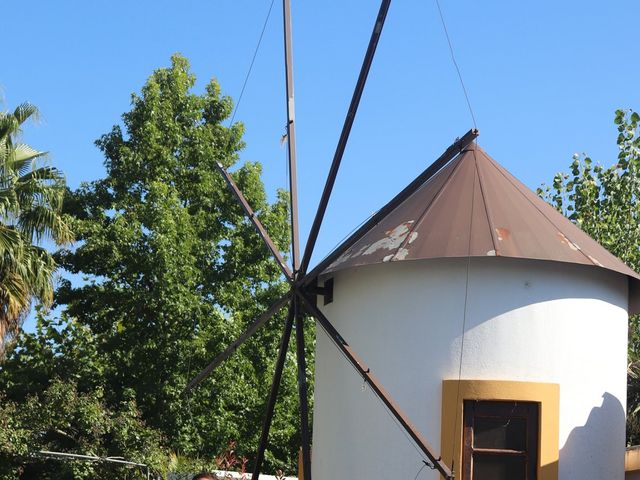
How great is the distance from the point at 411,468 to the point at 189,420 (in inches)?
437

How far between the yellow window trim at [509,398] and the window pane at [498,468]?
0.19 m

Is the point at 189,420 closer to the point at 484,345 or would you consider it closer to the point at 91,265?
the point at 91,265

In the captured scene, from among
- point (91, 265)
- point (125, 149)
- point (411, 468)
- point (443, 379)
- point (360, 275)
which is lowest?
point (411, 468)

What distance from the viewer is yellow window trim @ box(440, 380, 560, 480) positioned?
11.3 meters

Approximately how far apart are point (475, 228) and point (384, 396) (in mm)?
2131

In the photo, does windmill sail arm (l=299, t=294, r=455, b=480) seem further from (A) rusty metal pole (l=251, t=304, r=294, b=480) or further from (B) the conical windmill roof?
(A) rusty metal pole (l=251, t=304, r=294, b=480)

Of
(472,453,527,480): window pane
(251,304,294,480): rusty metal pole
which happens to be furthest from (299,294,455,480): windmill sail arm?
(251,304,294,480): rusty metal pole

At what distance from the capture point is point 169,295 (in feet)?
73.0

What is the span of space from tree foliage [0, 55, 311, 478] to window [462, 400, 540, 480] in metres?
10.3

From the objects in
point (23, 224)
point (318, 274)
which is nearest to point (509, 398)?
point (318, 274)

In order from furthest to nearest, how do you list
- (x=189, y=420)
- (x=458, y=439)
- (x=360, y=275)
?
1. (x=189, y=420)
2. (x=360, y=275)
3. (x=458, y=439)

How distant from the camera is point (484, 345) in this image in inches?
457

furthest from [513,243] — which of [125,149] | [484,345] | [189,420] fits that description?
[125,149]

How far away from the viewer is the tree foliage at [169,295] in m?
22.2
